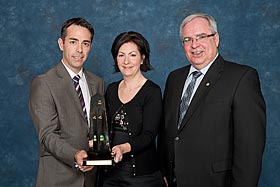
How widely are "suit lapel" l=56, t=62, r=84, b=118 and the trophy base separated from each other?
0.35m

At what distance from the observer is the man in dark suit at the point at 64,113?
236 centimetres

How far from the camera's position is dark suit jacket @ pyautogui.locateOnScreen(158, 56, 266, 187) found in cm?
204

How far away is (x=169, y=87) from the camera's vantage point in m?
2.44

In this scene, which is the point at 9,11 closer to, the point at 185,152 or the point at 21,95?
the point at 21,95

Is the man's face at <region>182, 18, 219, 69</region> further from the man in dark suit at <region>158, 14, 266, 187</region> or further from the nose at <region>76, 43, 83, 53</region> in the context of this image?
the nose at <region>76, 43, 83, 53</region>

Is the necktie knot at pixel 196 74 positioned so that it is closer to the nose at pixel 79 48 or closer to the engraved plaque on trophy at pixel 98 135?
the engraved plaque on trophy at pixel 98 135

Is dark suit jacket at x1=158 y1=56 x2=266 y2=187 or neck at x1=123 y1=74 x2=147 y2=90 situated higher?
neck at x1=123 y1=74 x2=147 y2=90

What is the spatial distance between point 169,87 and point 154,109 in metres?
0.18

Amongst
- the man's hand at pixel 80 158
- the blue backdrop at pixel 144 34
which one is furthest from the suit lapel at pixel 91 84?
the blue backdrop at pixel 144 34

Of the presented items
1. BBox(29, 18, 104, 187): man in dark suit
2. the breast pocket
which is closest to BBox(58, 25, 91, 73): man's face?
BBox(29, 18, 104, 187): man in dark suit

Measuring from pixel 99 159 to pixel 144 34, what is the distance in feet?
6.11

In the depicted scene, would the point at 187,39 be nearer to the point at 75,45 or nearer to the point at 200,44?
the point at 200,44

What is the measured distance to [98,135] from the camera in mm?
2201

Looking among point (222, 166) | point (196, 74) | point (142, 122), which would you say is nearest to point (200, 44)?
point (196, 74)
